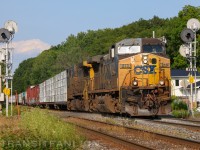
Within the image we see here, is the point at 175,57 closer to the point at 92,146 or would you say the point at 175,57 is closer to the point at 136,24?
the point at 136,24

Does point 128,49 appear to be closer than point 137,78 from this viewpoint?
No

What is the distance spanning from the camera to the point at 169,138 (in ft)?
45.0

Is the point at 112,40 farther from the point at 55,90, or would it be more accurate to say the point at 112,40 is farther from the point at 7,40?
the point at 7,40

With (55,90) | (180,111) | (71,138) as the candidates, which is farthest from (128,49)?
(55,90)

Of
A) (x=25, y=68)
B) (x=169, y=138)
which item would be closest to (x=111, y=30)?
(x=25, y=68)

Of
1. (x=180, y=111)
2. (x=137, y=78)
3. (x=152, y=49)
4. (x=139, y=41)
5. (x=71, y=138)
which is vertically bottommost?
(x=71, y=138)

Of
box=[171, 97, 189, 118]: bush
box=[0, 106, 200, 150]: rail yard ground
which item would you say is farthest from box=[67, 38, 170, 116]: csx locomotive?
box=[171, 97, 189, 118]: bush

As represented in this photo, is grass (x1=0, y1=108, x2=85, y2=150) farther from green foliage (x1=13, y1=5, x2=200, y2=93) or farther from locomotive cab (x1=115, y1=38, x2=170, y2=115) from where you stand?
green foliage (x1=13, y1=5, x2=200, y2=93)

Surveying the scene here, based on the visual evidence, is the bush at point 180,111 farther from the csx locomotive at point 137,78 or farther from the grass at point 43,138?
the grass at point 43,138

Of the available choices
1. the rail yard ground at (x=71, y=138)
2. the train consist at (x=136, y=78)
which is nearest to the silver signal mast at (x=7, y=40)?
the train consist at (x=136, y=78)

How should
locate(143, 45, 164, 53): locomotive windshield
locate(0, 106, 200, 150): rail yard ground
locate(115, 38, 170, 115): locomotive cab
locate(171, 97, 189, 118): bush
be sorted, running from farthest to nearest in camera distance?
locate(171, 97, 189, 118): bush, locate(143, 45, 164, 53): locomotive windshield, locate(115, 38, 170, 115): locomotive cab, locate(0, 106, 200, 150): rail yard ground

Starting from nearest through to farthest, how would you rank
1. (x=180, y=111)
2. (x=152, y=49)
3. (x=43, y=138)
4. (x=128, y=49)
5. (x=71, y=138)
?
(x=43, y=138) → (x=71, y=138) → (x=152, y=49) → (x=128, y=49) → (x=180, y=111)

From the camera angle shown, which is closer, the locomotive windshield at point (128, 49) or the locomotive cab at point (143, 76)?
the locomotive cab at point (143, 76)

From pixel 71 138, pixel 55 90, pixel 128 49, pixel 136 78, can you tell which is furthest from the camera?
pixel 55 90
